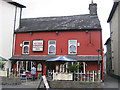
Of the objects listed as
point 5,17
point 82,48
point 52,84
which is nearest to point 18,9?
point 5,17

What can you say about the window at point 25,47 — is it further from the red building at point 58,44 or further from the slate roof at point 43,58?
the slate roof at point 43,58

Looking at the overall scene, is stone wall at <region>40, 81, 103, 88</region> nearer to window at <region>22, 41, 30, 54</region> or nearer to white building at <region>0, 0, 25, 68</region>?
window at <region>22, 41, 30, 54</region>

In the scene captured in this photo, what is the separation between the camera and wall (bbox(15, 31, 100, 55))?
52.1 feet

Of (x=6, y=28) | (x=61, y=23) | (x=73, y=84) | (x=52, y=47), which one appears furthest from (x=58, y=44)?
(x=73, y=84)

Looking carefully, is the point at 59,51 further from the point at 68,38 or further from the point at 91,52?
the point at 91,52

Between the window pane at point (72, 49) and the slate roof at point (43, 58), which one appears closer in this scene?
the slate roof at point (43, 58)

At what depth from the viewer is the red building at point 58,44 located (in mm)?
15828

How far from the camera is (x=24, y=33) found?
1798cm

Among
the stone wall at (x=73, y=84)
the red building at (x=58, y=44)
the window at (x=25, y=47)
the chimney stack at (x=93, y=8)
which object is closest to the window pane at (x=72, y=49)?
the red building at (x=58, y=44)

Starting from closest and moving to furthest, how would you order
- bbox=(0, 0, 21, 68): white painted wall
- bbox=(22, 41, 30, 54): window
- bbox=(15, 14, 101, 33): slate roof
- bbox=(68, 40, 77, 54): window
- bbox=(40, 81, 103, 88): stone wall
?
bbox=(40, 81, 103, 88): stone wall → bbox=(68, 40, 77, 54): window → bbox=(15, 14, 101, 33): slate roof → bbox=(0, 0, 21, 68): white painted wall → bbox=(22, 41, 30, 54): window

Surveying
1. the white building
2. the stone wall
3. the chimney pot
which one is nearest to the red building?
the white building

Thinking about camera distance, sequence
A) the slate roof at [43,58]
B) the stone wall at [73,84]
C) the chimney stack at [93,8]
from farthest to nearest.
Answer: the chimney stack at [93,8]
the slate roof at [43,58]
the stone wall at [73,84]

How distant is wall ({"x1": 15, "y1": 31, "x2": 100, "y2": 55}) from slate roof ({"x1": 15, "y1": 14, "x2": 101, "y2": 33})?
1.72 feet

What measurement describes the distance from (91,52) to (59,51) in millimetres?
3341
